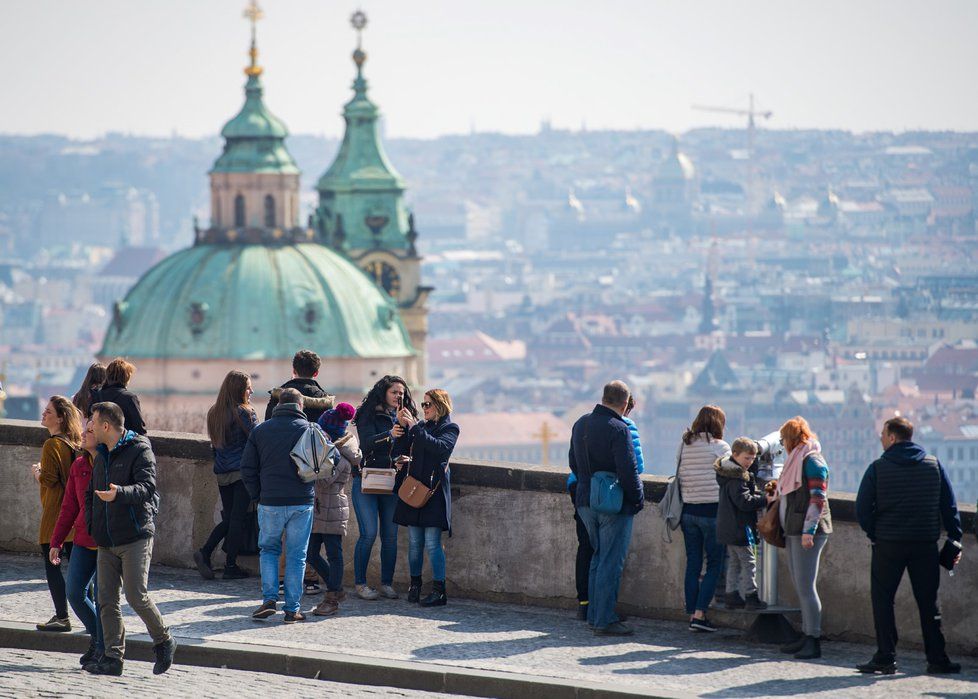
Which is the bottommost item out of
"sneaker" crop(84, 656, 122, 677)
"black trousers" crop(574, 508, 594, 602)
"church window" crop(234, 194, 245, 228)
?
"sneaker" crop(84, 656, 122, 677)

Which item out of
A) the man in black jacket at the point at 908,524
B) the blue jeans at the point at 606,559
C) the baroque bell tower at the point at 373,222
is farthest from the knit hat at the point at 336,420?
the baroque bell tower at the point at 373,222

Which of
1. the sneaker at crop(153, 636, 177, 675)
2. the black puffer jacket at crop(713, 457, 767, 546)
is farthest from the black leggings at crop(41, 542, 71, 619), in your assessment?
the black puffer jacket at crop(713, 457, 767, 546)

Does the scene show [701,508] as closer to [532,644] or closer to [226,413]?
[532,644]

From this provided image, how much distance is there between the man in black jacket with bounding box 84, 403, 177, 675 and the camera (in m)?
10.8

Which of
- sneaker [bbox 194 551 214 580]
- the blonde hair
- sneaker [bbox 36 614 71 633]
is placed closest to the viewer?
sneaker [bbox 36 614 71 633]

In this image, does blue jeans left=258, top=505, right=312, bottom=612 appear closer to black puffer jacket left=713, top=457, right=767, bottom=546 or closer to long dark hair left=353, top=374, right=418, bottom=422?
long dark hair left=353, top=374, right=418, bottom=422

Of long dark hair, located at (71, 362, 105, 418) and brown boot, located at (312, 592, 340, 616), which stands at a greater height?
long dark hair, located at (71, 362, 105, 418)

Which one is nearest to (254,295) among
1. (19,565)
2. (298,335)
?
(298,335)

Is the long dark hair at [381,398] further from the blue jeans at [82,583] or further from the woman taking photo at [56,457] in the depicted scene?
the blue jeans at [82,583]

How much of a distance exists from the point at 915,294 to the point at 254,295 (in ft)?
333

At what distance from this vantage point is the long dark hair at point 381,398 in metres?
12.6

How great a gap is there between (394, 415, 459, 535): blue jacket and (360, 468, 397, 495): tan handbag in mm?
42

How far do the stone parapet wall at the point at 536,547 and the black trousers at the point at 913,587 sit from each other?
41 cm

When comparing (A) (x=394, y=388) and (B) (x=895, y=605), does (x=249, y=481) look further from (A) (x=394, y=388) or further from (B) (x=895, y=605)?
(B) (x=895, y=605)
